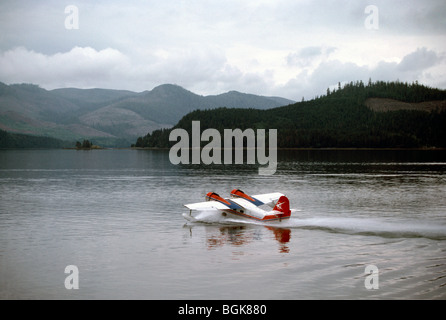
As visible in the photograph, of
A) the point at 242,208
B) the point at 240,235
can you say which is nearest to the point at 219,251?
the point at 240,235

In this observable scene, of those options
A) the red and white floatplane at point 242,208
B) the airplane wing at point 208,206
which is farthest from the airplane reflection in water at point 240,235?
the airplane wing at point 208,206

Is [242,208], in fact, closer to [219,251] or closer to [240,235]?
[240,235]

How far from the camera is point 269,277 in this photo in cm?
2086

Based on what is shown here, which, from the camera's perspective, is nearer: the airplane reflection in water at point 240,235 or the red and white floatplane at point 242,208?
the airplane reflection in water at point 240,235

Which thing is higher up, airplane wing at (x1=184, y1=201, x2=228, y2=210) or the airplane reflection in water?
airplane wing at (x1=184, y1=201, x2=228, y2=210)

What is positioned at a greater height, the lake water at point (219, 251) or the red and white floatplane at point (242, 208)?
the red and white floatplane at point (242, 208)

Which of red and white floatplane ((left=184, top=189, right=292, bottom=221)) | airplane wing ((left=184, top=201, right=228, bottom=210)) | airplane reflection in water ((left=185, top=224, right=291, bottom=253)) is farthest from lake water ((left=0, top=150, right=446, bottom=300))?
airplane wing ((left=184, top=201, right=228, bottom=210))

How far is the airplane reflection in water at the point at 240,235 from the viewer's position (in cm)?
2857

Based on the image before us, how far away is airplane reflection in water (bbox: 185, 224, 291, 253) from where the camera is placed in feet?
93.7

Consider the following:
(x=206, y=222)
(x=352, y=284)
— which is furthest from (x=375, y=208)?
(x=352, y=284)

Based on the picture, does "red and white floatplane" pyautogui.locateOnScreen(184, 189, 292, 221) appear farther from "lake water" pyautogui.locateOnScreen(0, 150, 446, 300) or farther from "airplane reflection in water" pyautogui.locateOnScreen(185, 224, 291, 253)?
"airplane reflection in water" pyautogui.locateOnScreen(185, 224, 291, 253)

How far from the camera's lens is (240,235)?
31750 millimetres

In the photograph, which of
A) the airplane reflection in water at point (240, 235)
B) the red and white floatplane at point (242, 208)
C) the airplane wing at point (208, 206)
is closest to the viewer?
the airplane reflection in water at point (240, 235)

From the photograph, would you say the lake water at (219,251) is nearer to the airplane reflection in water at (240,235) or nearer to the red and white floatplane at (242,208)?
the airplane reflection in water at (240,235)
